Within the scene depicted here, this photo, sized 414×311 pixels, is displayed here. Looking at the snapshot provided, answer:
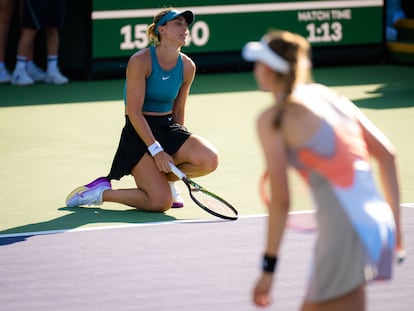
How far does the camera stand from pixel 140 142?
7.48m

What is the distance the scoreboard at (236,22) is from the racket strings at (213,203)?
621cm

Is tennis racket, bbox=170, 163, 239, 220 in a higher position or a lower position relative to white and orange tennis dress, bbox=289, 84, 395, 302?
lower

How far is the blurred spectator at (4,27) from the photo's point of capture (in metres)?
12.8

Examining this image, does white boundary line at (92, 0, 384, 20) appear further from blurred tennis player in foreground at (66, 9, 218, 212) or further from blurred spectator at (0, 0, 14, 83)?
blurred tennis player in foreground at (66, 9, 218, 212)

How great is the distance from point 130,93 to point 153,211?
0.81 m

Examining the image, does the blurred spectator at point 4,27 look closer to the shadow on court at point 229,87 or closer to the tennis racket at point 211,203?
the shadow on court at point 229,87

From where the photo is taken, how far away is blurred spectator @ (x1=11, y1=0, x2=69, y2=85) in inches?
492

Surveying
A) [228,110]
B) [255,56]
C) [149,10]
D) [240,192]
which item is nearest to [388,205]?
[255,56]

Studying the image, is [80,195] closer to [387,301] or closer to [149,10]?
[387,301]

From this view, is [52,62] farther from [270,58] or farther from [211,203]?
[270,58]

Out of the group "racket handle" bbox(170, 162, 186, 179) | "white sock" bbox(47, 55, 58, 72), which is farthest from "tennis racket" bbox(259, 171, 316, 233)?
"white sock" bbox(47, 55, 58, 72)

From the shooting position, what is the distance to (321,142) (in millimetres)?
3840

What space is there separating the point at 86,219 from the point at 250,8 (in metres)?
6.89

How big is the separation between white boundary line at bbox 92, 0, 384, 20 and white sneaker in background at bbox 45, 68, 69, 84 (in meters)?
0.76
